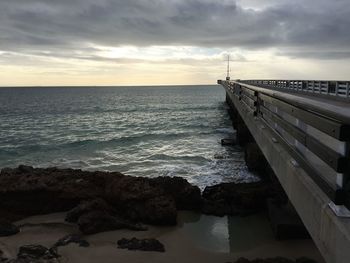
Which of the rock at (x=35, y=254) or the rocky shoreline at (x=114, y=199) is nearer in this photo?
the rock at (x=35, y=254)

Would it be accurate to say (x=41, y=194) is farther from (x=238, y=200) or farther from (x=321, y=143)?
(x=321, y=143)

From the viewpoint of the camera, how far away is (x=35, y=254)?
8.23m

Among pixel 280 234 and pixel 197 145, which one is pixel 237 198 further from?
pixel 197 145

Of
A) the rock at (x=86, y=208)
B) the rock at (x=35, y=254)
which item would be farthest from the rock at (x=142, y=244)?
the rock at (x=86, y=208)

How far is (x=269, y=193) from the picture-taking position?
11188 millimetres

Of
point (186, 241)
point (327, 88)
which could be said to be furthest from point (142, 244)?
point (327, 88)

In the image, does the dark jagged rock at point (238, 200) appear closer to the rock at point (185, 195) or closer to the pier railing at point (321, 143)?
the rock at point (185, 195)

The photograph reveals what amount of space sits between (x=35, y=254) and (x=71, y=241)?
971 millimetres

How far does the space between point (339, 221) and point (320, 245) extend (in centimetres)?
56

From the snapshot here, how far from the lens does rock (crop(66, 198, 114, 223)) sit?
1034cm

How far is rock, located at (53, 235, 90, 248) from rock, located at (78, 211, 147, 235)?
1.28ft

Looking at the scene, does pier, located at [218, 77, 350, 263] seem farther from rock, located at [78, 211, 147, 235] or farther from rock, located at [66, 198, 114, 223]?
rock, located at [66, 198, 114, 223]

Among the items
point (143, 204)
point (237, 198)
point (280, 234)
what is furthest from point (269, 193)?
point (143, 204)

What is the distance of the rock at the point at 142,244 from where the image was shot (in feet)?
28.5
